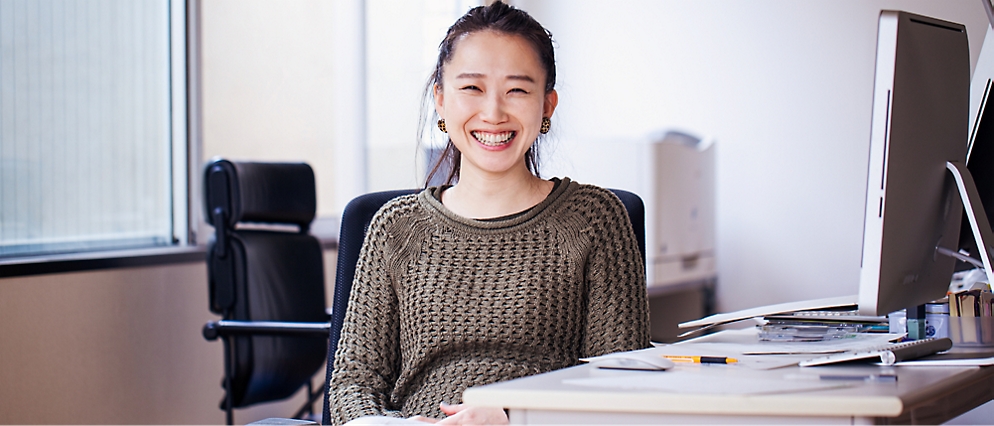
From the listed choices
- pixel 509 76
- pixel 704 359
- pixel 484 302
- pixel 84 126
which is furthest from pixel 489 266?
pixel 84 126

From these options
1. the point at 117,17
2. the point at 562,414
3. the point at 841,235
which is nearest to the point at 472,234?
the point at 562,414

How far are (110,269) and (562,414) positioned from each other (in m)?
2.02

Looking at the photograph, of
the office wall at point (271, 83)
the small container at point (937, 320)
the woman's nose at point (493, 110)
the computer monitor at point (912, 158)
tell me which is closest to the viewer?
the computer monitor at point (912, 158)

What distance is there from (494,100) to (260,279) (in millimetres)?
1267

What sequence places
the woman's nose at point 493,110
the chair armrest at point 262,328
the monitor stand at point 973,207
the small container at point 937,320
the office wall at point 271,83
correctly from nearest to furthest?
the monitor stand at point 973,207 → the small container at point 937,320 → the woman's nose at point 493,110 → the chair armrest at point 262,328 → the office wall at point 271,83

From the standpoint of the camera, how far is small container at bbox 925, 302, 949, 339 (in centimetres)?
129

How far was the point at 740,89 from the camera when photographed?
3.76m

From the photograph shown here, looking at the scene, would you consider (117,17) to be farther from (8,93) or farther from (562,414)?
(562,414)

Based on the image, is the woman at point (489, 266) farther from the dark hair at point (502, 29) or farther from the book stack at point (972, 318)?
the book stack at point (972, 318)

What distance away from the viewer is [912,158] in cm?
110

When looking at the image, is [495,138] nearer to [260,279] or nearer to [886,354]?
[886,354]

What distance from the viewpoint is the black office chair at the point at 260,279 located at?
7.79 feet

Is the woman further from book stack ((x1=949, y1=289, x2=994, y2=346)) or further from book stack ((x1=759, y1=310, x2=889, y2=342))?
book stack ((x1=949, y1=289, x2=994, y2=346))

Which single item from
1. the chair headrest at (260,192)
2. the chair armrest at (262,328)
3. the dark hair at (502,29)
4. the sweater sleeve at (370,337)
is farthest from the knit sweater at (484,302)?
the chair headrest at (260,192)
